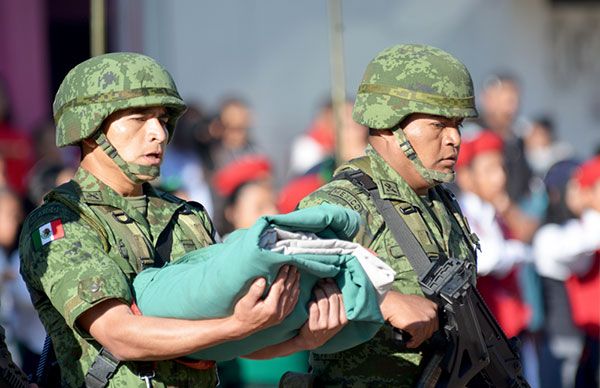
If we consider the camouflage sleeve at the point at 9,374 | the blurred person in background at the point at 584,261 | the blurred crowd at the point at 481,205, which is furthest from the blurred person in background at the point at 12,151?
the camouflage sleeve at the point at 9,374

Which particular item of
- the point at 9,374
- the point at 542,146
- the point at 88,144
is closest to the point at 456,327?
the point at 88,144

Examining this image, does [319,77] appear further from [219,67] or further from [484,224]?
[484,224]

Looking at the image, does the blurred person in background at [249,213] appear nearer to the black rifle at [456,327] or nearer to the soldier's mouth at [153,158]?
the black rifle at [456,327]

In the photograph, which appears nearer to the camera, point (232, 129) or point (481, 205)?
point (481, 205)

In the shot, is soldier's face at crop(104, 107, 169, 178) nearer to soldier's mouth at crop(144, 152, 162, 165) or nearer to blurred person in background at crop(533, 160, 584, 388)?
soldier's mouth at crop(144, 152, 162, 165)

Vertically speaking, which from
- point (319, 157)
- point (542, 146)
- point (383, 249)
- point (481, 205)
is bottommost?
point (542, 146)

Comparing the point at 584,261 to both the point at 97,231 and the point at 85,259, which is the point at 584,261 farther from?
the point at 85,259

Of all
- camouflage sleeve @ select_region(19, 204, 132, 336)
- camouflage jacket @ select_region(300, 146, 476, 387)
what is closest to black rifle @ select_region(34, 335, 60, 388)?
camouflage sleeve @ select_region(19, 204, 132, 336)

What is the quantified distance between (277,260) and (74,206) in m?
1.00

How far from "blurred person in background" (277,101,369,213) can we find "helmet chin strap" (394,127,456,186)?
195 centimetres

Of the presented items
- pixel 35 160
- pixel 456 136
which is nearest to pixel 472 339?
pixel 456 136

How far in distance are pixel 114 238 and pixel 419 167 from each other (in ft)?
4.29

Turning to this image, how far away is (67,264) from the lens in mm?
4949

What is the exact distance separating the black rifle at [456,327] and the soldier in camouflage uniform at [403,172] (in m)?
0.04
